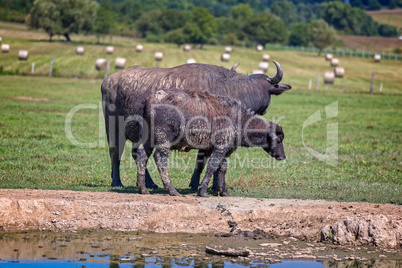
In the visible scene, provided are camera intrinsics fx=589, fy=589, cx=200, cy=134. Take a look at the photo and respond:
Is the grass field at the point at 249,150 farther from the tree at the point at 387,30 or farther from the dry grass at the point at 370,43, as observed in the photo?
the tree at the point at 387,30

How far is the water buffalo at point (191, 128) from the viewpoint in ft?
38.0

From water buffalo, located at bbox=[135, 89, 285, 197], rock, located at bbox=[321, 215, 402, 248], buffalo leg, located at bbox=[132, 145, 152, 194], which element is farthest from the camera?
buffalo leg, located at bbox=[132, 145, 152, 194]

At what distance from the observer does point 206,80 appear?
12.6 meters

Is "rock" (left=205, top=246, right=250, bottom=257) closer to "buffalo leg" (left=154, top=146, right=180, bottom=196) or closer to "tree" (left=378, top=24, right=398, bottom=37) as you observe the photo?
"buffalo leg" (left=154, top=146, right=180, bottom=196)

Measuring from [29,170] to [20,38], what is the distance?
65014mm

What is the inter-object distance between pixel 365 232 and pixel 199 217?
2908mm

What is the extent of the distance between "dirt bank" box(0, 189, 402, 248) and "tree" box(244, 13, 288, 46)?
94.7 m

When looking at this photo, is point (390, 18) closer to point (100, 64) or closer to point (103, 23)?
point (103, 23)

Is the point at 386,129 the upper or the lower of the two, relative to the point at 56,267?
upper

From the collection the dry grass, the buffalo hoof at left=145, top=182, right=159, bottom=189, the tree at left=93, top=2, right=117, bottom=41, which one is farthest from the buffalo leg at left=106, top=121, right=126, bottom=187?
the dry grass

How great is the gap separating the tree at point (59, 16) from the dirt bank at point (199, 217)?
6778 centimetres

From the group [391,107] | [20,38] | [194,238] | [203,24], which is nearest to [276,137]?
[194,238]

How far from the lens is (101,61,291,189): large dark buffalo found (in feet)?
41.2

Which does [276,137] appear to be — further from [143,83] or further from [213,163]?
[143,83]
